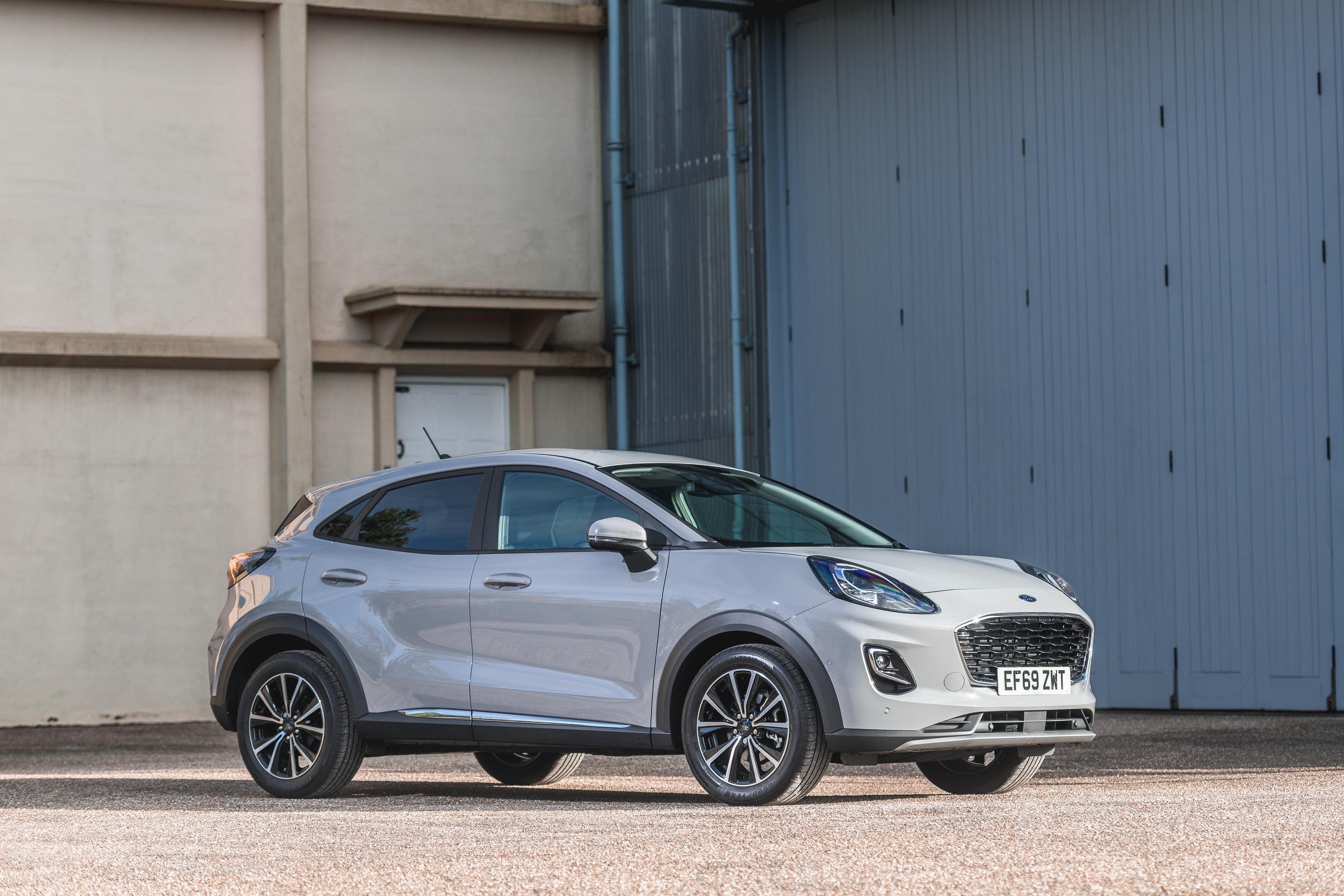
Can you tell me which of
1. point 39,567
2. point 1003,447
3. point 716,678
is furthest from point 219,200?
point 716,678

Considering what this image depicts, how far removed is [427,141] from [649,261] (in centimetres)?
257

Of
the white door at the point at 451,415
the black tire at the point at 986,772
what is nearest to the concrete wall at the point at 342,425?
the white door at the point at 451,415

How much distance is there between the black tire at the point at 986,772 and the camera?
8930 millimetres

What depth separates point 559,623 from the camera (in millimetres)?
8703

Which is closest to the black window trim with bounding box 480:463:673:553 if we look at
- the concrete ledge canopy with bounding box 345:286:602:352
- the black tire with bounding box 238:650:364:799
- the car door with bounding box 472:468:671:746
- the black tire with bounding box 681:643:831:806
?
the car door with bounding box 472:468:671:746

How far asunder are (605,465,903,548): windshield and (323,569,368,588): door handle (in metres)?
1.37

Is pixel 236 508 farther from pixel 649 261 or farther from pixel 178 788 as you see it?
pixel 178 788

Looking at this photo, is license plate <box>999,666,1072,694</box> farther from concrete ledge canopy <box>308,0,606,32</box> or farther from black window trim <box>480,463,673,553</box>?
concrete ledge canopy <box>308,0,606,32</box>

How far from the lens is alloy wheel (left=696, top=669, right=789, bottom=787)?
8.11m

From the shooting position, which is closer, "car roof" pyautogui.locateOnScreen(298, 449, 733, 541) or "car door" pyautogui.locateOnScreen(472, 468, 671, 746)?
"car door" pyautogui.locateOnScreen(472, 468, 671, 746)

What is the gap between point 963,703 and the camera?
797 centimetres

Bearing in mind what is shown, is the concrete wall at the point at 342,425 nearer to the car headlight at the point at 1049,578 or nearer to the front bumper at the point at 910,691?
the car headlight at the point at 1049,578

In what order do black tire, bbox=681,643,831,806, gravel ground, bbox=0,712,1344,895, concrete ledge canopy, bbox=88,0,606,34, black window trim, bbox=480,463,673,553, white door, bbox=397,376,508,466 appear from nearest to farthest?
gravel ground, bbox=0,712,1344,895 < black tire, bbox=681,643,831,806 < black window trim, bbox=480,463,673,553 < concrete ledge canopy, bbox=88,0,606,34 < white door, bbox=397,376,508,466

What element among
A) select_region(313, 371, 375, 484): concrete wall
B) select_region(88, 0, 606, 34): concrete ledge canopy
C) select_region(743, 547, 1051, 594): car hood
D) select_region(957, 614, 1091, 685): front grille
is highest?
select_region(88, 0, 606, 34): concrete ledge canopy
